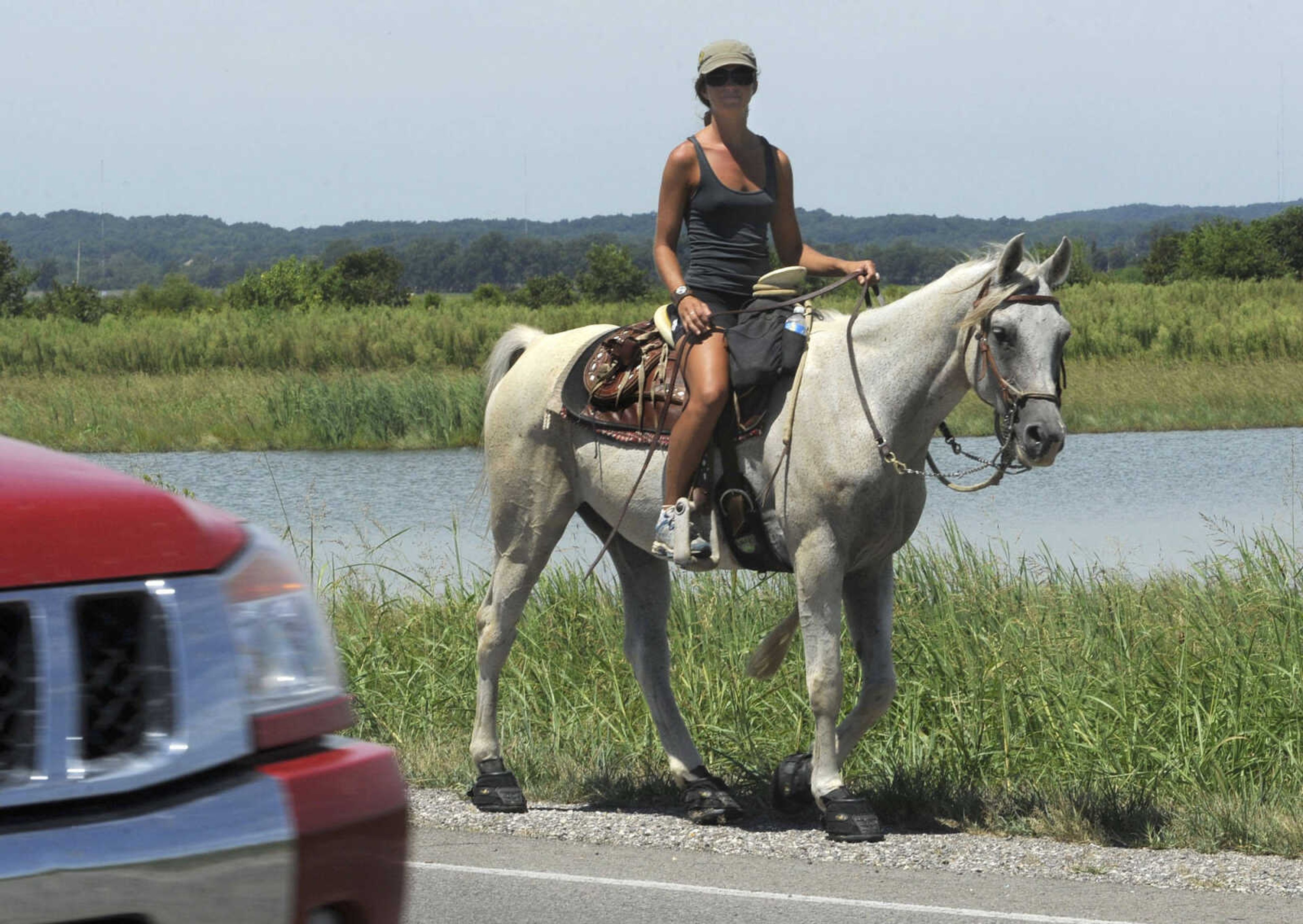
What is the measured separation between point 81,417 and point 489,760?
29.5 meters

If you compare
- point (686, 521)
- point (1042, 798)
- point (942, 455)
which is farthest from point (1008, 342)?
point (942, 455)

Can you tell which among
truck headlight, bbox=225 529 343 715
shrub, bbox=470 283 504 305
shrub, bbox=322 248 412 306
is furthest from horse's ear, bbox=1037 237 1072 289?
shrub, bbox=322 248 412 306

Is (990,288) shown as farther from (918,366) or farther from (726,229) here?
(726,229)

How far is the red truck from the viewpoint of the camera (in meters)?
2.36

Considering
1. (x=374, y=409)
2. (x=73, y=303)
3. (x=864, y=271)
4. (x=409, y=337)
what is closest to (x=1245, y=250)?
(x=409, y=337)

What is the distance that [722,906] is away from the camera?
17.8 ft

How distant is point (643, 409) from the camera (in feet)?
23.6

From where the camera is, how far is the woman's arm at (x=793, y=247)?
7.02 m

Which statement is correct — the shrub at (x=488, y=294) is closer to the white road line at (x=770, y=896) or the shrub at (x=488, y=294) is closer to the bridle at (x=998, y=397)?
the bridle at (x=998, y=397)

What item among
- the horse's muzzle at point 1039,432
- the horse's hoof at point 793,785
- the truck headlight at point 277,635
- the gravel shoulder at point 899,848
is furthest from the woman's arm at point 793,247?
the truck headlight at point 277,635

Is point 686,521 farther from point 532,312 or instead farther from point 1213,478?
point 532,312

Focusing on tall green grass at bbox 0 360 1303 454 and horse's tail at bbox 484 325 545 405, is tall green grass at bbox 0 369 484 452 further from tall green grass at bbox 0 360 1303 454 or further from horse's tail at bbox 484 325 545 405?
horse's tail at bbox 484 325 545 405

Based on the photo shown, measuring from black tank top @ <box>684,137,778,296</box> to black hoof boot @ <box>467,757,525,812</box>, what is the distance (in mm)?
2196

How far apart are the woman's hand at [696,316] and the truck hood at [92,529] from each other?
161 inches
